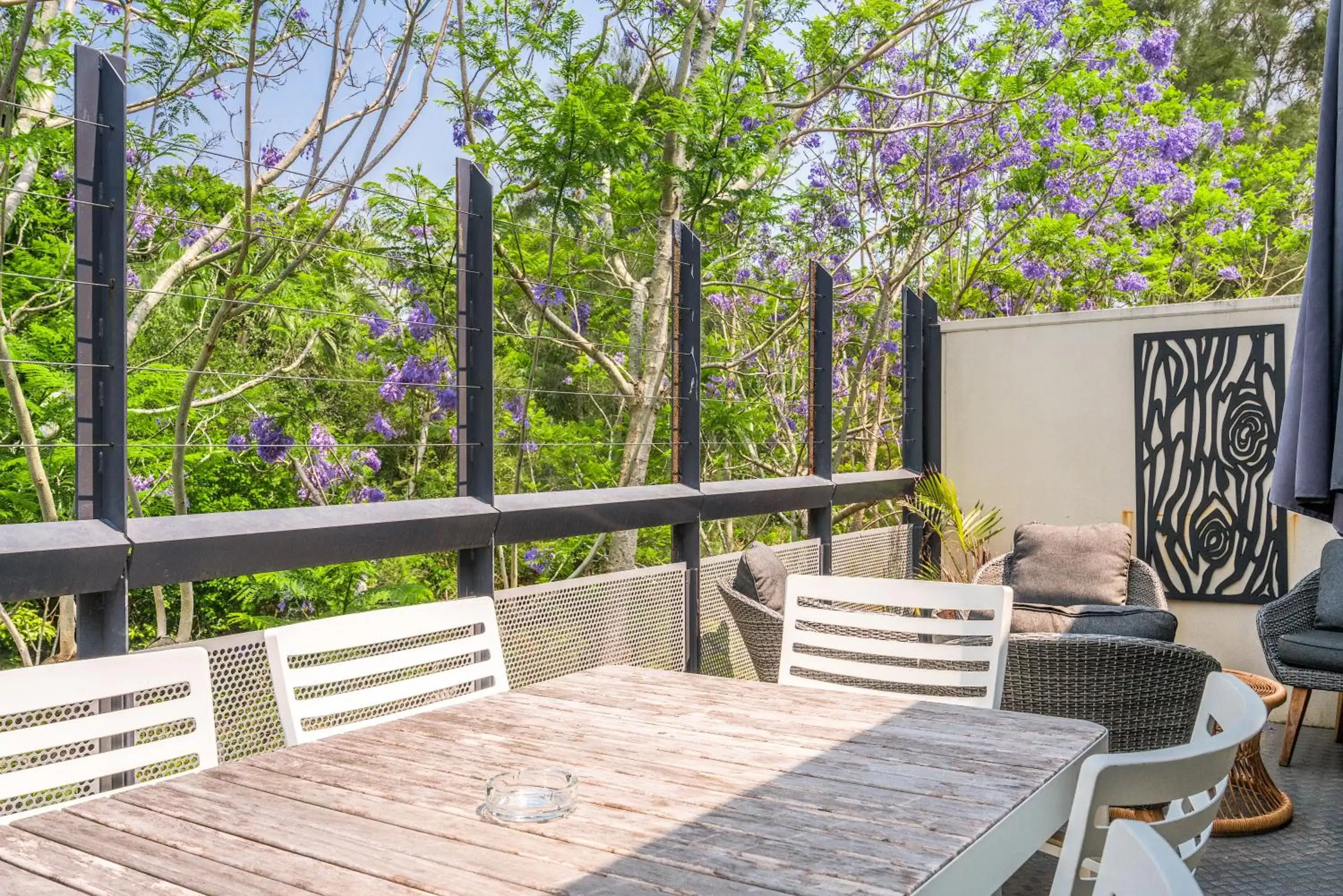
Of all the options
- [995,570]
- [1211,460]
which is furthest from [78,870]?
[1211,460]

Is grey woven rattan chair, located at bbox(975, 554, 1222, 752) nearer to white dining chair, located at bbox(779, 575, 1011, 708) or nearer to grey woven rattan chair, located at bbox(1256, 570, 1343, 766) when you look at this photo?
white dining chair, located at bbox(779, 575, 1011, 708)

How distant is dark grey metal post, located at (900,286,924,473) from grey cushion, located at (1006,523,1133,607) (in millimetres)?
1095

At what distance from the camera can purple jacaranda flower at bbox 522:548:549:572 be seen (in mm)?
6305

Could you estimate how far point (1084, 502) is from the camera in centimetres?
597

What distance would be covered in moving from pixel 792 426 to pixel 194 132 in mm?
4328

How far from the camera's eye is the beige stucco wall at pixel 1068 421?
5.53 m

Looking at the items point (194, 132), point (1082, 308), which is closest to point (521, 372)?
point (194, 132)

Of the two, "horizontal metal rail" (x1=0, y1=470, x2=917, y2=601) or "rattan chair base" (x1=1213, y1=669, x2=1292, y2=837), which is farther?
"rattan chair base" (x1=1213, y1=669, x2=1292, y2=837)

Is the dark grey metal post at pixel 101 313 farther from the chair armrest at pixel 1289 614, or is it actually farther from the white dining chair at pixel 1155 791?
the chair armrest at pixel 1289 614

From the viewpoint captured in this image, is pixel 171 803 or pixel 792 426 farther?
pixel 792 426

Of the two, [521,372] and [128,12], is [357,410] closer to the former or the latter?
[521,372]

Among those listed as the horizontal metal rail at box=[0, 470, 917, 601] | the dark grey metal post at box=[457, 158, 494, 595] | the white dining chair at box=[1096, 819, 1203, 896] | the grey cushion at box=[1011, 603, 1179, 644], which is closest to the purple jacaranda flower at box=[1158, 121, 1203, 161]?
the grey cushion at box=[1011, 603, 1179, 644]

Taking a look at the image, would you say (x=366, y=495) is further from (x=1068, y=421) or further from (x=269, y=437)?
(x=1068, y=421)

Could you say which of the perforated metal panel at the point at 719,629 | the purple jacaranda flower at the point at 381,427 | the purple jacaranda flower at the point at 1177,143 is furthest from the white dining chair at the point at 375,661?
the purple jacaranda flower at the point at 1177,143
